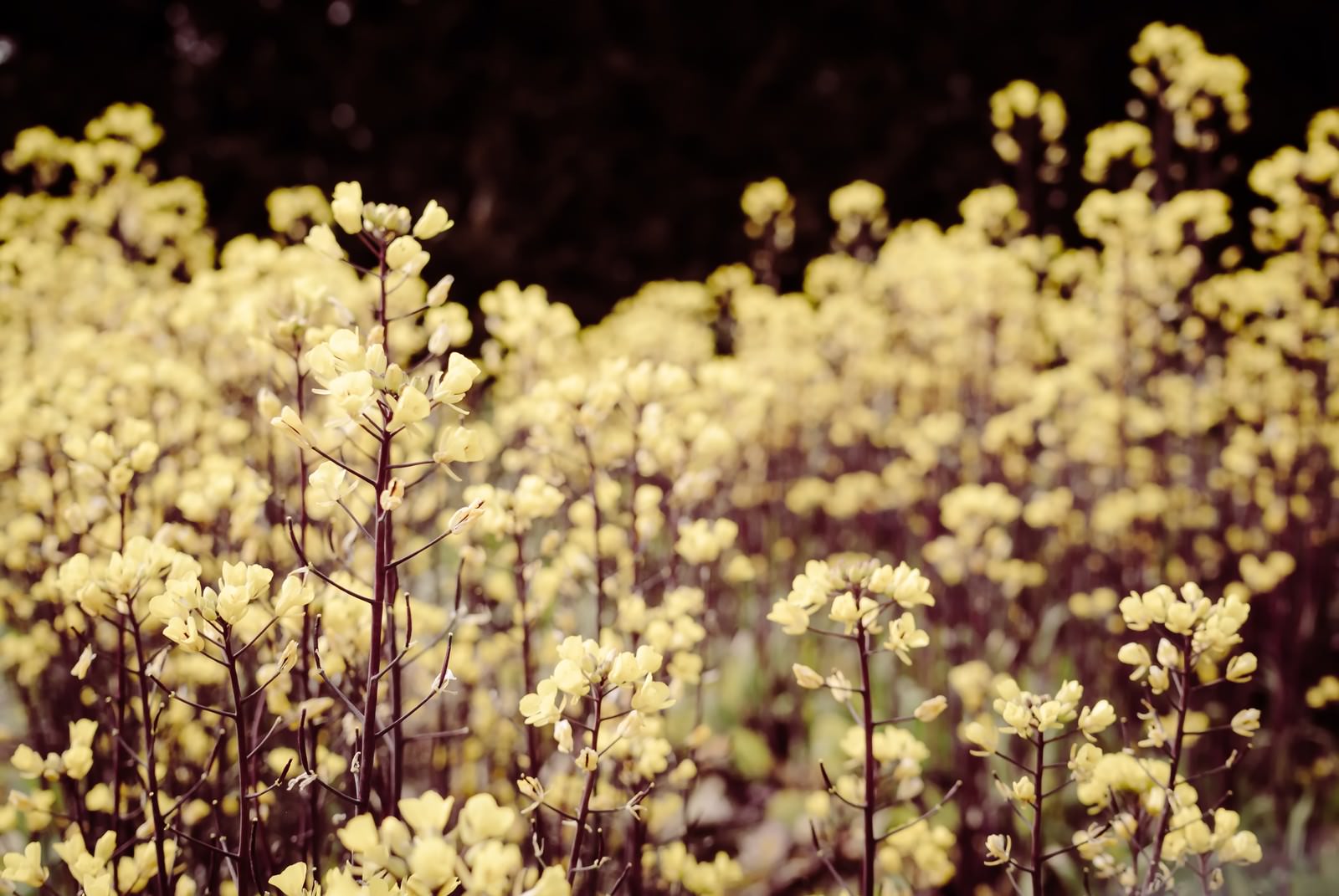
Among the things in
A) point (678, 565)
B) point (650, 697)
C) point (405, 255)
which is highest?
point (405, 255)

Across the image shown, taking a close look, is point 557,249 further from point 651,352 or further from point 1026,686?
point 1026,686

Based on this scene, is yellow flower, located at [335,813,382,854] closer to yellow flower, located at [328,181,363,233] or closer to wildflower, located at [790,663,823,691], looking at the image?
wildflower, located at [790,663,823,691]

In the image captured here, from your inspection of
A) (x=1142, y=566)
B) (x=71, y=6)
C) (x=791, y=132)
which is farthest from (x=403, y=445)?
(x=71, y=6)

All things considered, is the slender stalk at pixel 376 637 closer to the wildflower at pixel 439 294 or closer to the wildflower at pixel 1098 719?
the wildflower at pixel 439 294

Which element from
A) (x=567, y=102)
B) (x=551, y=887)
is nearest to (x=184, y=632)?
(x=551, y=887)

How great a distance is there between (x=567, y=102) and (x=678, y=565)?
5.48 metres

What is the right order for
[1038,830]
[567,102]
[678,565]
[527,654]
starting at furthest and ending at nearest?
[567,102] → [678,565] → [527,654] → [1038,830]

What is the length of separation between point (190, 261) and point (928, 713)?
5.07 m

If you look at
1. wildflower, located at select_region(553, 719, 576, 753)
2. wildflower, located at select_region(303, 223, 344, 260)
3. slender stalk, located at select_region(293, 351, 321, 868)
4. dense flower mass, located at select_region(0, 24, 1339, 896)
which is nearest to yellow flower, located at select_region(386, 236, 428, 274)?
dense flower mass, located at select_region(0, 24, 1339, 896)

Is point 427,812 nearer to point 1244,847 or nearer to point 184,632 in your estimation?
point 184,632

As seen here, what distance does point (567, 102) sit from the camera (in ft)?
22.5

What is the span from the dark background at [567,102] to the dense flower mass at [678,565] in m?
1.19

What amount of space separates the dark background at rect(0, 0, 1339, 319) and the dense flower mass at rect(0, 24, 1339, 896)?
1188mm

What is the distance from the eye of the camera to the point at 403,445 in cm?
248
